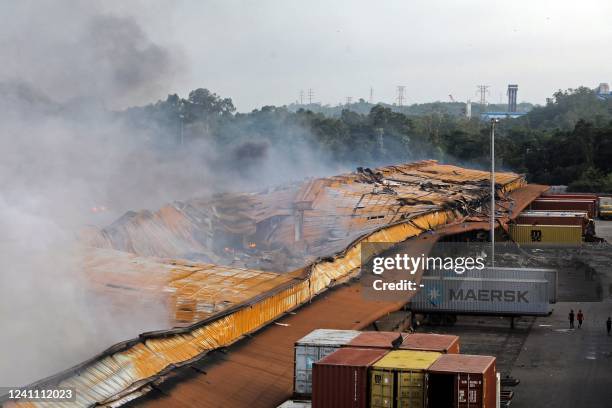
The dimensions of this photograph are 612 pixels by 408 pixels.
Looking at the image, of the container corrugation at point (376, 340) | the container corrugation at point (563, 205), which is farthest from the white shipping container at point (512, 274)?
the container corrugation at point (563, 205)

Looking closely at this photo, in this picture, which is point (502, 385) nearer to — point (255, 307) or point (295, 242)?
point (255, 307)

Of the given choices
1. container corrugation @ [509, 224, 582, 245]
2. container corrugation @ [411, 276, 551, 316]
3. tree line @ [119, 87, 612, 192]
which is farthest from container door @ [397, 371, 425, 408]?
tree line @ [119, 87, 612, 192]

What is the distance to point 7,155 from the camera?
2986 centimetres

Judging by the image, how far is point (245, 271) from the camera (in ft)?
94.4

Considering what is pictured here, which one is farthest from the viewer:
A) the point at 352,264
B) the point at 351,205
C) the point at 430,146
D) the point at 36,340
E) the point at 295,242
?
the point at 430,146

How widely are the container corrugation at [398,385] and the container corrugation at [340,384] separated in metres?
0.19

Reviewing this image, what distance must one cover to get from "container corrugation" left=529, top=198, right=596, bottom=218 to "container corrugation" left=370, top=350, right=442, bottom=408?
5034cm

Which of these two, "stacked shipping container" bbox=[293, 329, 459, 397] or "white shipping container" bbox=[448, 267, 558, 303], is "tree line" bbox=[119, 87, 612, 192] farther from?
"stacked shipping container" bbox=[293, 329, 459, 397]

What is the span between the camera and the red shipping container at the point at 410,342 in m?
19.1

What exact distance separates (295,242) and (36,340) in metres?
20.9

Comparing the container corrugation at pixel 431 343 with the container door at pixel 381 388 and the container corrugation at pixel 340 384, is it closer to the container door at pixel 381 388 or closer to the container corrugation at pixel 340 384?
the container corrugation at pixel 340 384

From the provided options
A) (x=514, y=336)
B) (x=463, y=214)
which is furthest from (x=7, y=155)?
(x=463, y=214)

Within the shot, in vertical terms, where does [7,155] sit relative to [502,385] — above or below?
above

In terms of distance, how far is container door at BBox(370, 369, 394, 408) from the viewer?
17234 mm
